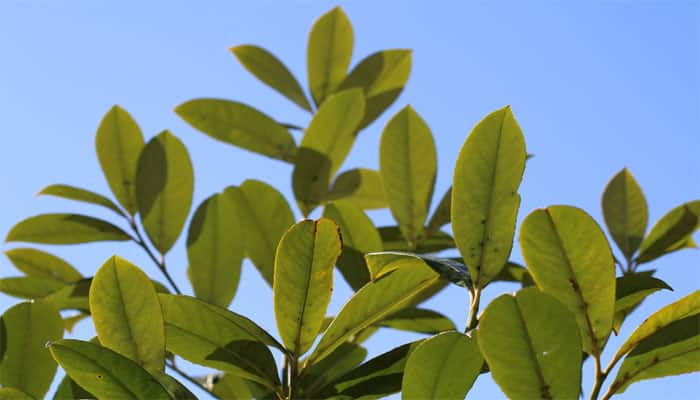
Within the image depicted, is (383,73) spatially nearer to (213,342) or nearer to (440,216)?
(440,216)

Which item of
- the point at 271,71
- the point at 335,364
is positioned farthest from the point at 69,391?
the point at 271,71

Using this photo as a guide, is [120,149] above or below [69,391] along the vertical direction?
above

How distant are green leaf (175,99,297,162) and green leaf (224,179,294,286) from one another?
314mm

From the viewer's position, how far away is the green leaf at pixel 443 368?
79cm

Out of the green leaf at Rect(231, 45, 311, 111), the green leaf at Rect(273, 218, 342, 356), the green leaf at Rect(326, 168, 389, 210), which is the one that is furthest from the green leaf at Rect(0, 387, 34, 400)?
the green leaf at Rect(231, 45, 311, 111)

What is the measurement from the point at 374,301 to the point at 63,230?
2.87 ft

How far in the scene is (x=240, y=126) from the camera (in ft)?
5.21

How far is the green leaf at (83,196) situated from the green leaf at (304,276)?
751 mm

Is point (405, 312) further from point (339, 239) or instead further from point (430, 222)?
point (339, 239)

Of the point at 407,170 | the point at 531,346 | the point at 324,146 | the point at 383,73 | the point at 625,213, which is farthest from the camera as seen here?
the point at 383,73

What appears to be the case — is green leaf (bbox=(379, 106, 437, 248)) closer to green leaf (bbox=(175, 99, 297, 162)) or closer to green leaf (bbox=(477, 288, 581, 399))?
green leaf (bbox=(175, 99, 297, 162))

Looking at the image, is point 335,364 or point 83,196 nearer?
point 335,364

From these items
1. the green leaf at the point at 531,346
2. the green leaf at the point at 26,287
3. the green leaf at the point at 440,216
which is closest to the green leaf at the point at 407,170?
the green leaf at the point at 440,216

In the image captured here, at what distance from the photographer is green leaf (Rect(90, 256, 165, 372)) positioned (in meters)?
0.87
